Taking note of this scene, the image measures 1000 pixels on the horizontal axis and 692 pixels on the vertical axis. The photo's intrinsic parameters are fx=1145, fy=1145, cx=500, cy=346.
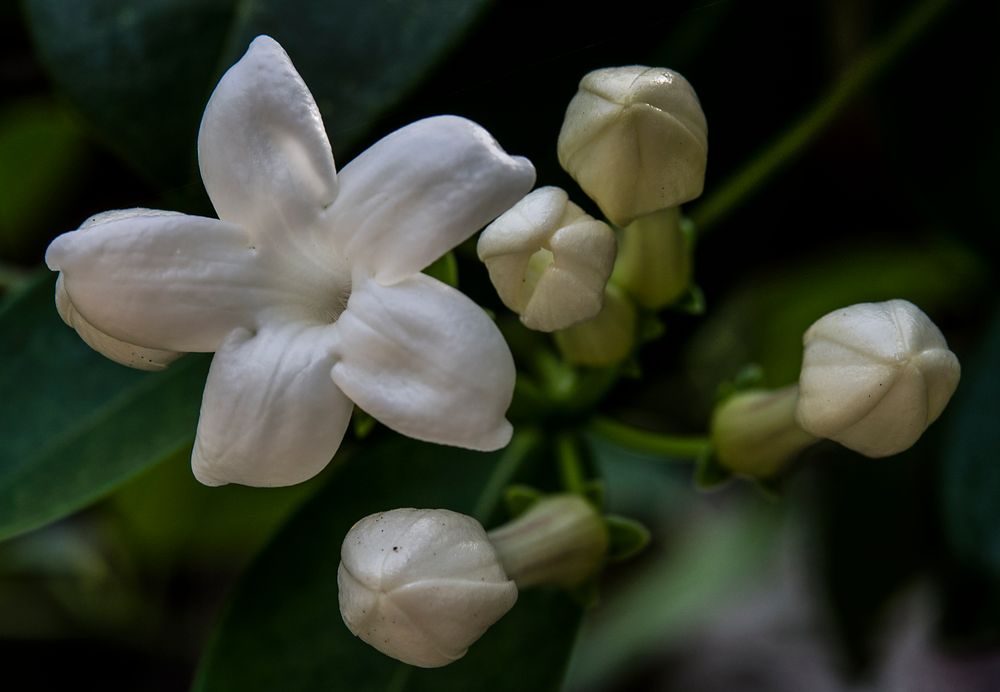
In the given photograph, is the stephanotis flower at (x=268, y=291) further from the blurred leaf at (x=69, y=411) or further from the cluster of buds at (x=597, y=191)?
the blurred leaf at (x=69, y=411)

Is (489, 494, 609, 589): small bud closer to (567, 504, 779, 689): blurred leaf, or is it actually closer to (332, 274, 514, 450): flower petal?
(332, 274, 514, 450): flower petal

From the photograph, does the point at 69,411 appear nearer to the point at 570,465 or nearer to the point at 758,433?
the point at 570,465

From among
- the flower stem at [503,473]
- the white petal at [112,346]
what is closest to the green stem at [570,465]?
the flower stem at [503,473]

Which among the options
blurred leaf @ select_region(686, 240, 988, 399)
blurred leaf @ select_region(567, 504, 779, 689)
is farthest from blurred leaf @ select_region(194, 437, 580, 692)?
blurred leaf @ select_region(567, 504, 779, 689)

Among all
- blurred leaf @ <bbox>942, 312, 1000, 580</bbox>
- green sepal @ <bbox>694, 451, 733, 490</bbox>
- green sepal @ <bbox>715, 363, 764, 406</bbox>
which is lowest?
blurred leaf @ <bbox>942, 312, 1000, 580</bbox>

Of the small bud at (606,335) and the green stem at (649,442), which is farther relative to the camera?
the green stem at (649,442)

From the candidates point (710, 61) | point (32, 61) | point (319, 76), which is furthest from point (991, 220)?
point (32, 61)
